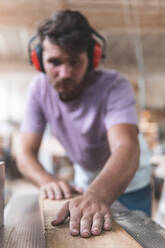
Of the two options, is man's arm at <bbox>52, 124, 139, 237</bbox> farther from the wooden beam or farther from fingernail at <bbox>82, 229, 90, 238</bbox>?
the wooden beam

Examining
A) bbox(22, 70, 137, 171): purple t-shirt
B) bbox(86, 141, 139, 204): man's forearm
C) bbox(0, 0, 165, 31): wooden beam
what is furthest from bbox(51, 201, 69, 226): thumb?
bbox(0, 0, 165, 31): wooden beam

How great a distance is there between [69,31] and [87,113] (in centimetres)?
38

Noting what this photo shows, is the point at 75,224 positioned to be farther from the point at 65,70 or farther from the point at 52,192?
the point at 65,70

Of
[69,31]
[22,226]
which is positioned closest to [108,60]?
[69,31]

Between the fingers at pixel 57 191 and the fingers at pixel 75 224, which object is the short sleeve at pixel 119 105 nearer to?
the fingers at pixel 57 191

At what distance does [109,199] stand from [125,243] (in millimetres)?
249

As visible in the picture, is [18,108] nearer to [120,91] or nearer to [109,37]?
[109,37]

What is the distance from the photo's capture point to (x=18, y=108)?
916cm

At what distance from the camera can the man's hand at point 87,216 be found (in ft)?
2.25

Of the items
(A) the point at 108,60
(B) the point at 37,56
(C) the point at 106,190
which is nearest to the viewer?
(C) the point at 106,190

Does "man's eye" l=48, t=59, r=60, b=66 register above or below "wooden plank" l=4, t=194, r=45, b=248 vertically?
above

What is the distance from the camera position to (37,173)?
4.22 ft

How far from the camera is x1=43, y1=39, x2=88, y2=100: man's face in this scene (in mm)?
1197

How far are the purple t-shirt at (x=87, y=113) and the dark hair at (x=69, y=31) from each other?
0.21 meters
